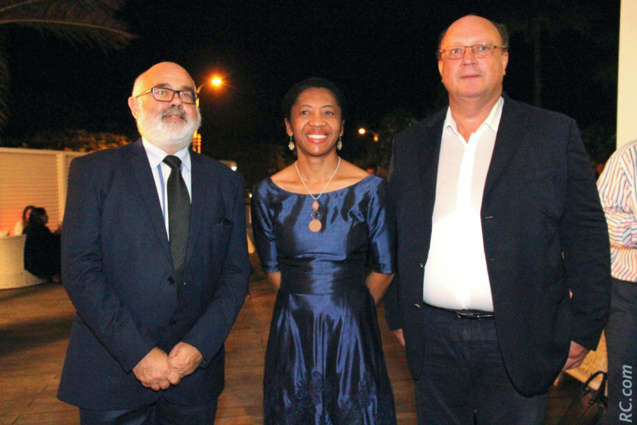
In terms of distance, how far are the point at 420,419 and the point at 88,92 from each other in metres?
20.3

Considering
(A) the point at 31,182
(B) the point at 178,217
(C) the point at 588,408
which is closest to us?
(B) the point at 178,217

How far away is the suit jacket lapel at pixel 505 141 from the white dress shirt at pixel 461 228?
0.06m

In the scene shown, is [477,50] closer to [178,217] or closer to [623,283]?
[623,283]

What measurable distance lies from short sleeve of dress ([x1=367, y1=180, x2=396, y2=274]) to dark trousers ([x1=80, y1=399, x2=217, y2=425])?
42.3 inches

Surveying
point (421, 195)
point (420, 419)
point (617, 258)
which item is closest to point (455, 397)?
point (420, 419)

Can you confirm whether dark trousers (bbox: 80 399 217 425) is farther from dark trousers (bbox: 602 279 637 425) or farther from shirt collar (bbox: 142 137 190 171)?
dark trousers (bbox: 602 279 637 425)

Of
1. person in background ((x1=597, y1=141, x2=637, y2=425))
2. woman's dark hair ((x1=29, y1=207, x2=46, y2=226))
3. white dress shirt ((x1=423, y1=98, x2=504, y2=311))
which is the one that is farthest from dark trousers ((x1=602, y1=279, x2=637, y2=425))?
woman's dark hair ((x1=29, y1=207, x2=46, y2=226))

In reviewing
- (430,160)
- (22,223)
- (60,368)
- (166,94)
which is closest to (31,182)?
(22,223)

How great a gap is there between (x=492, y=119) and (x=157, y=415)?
6.40ft

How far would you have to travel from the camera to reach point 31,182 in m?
10.4

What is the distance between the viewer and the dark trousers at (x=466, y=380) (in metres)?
2.38

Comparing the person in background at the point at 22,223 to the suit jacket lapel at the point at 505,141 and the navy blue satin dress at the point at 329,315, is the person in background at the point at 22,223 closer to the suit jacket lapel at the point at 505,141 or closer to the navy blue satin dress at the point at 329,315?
the navy blue satin dress at the point at 329,315

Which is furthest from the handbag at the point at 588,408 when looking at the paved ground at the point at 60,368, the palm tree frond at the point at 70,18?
the palm tree frond at the point at 70,18

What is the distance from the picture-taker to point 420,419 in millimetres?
2641
